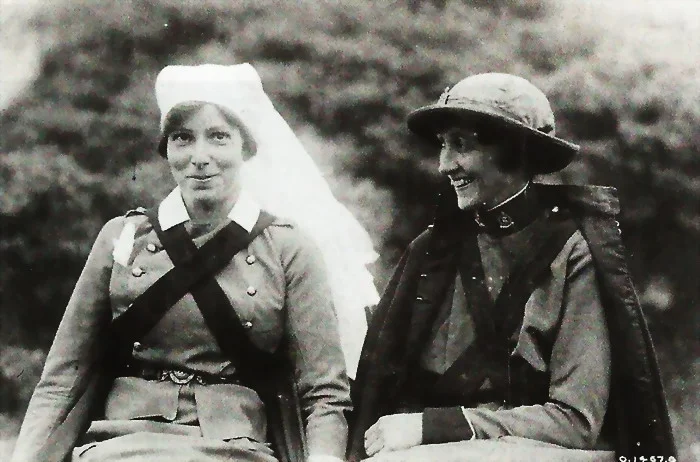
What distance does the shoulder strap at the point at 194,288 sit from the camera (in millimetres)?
1704

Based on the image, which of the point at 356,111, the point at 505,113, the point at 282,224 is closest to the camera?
the point at 505,113

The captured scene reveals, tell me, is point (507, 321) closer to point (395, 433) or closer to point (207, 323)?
point (395, 433)

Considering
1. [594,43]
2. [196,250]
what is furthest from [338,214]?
[594,43]

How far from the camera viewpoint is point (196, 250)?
1.76 m

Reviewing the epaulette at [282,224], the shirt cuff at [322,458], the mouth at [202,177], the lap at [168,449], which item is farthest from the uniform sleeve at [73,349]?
→ the shirt cuff at [322,458]

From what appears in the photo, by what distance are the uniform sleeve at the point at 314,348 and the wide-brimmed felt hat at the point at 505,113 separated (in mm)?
401

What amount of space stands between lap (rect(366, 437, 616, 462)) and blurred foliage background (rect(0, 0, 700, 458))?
0.39 m

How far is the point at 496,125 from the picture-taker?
1.71 m

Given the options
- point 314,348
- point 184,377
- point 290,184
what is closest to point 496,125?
point 290,184

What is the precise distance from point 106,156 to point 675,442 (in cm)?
143

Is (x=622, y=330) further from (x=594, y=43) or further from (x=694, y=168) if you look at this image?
(x=594, y=43)

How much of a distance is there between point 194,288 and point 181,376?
0.18 m

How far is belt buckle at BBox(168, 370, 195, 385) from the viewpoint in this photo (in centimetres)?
169

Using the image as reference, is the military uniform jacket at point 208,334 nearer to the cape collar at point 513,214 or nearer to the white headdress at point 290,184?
the white headdress at point 290,184
